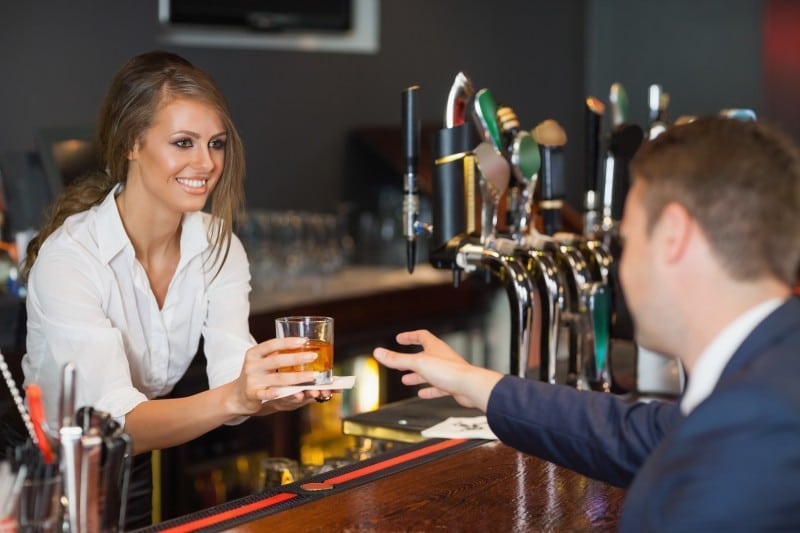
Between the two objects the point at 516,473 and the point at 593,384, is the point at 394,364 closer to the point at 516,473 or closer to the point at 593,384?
the point at 516,473

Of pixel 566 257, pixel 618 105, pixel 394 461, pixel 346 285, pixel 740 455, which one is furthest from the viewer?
pixel 346 285

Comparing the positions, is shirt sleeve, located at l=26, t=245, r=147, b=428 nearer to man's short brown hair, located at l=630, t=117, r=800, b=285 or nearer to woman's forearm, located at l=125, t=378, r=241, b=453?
woman's forearm, located at l=125, t=378, r=241, b=453

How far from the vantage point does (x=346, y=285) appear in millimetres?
4617

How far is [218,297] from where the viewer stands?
2420 mm

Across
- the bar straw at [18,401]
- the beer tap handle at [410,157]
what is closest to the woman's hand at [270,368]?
the bar straw at [18,401]

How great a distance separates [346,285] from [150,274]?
7.41 ft

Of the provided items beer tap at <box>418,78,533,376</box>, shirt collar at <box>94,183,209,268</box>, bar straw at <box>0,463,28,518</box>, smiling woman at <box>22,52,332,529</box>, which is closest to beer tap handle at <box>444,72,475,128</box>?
beer tap at <box>418,78,533,376</box>

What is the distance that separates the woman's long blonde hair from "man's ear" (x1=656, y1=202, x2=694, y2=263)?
119cm

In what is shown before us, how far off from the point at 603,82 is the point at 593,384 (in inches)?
185

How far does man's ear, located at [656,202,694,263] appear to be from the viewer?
1309 millimetres

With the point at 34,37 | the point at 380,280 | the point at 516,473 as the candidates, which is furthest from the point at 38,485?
the point at 380,280

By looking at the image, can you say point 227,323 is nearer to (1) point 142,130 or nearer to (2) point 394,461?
(1) point 142,130

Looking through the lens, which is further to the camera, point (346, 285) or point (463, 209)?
point (346, 285)

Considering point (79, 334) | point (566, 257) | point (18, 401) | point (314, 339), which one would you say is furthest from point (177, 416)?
point (566, 257)
